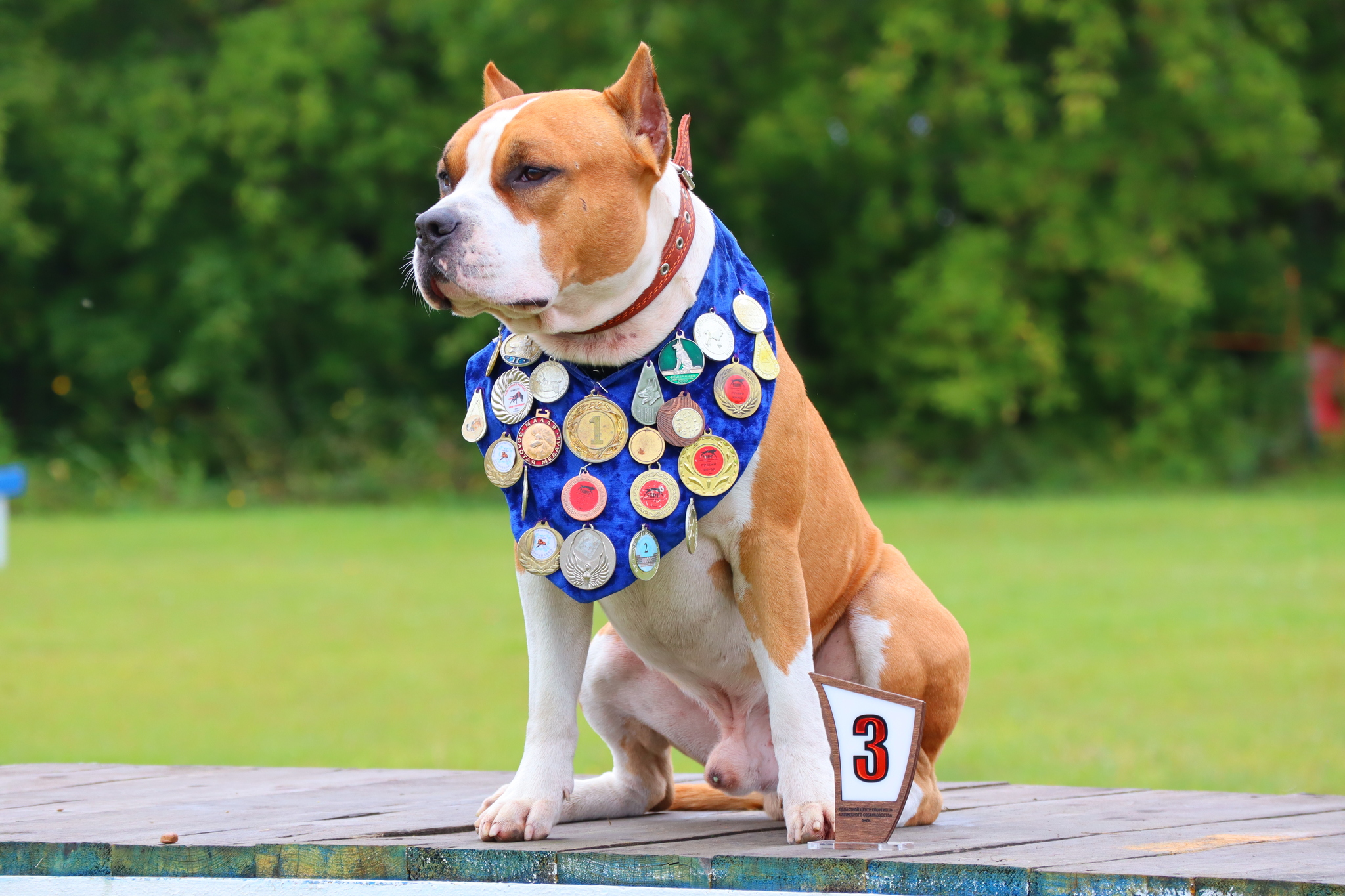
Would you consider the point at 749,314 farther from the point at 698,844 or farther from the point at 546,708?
the point at 698,844

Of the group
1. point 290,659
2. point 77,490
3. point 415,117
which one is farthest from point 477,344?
point 290,659

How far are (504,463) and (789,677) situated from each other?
2.33 ft

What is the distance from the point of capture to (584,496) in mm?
2920

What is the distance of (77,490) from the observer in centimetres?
1684

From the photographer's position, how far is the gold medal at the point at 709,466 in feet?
9.38

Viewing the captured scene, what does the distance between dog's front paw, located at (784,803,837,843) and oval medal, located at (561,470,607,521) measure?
2.31 ft

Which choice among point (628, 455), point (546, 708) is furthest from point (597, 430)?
point (546, 708)

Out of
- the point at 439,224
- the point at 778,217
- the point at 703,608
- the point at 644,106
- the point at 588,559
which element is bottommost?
the point at 703,608

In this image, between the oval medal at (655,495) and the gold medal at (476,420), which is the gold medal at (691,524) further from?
the gold medal at (476,420)

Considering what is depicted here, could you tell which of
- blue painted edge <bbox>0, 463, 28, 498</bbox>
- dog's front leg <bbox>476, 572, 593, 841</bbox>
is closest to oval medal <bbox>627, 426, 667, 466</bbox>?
dog's front leg <bbox>476, 572, 593, 841</bbox>

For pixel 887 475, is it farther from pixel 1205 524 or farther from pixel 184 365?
pixel 184 365

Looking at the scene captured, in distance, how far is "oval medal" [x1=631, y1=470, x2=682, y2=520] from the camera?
2859 millimetres

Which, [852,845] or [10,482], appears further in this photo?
[10,482]

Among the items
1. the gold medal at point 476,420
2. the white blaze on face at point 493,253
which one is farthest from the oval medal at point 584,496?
the white blaze on face at point 493,253
